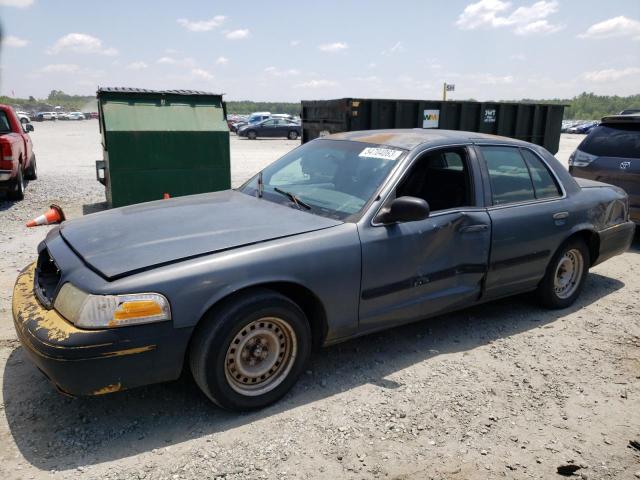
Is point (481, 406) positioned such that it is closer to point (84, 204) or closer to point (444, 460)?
point (444, 460)

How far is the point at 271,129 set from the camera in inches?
1182

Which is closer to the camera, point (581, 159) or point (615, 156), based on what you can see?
point (615, 156)

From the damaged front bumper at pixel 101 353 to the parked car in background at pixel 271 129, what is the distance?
2793 centimetres

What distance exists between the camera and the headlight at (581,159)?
23.9 ft

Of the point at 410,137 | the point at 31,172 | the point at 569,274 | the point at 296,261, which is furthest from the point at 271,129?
the point at 296,261

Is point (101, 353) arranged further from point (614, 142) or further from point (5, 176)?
point (5, 176)

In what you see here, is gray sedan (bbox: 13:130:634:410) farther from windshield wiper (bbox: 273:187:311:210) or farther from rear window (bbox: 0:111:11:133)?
rear window (bbox: 0:111:11:133)

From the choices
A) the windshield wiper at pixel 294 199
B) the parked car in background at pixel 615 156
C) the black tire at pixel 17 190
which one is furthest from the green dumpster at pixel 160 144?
the parked car in background at pixel 615 156

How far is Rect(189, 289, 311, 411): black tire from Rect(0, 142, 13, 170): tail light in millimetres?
7707

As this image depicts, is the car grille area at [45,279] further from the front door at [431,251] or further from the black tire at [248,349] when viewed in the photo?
the front door at [431,251]

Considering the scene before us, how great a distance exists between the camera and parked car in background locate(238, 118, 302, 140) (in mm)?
29812

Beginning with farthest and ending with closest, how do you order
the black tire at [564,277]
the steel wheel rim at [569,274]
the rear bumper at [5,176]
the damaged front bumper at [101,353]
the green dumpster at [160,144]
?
the rear bumper at [5,176] < the green dumpster at [160,144] < the steel wheel rim at [569,274] < the black tire at [564,277] < the damaged front bumper at [101,353]

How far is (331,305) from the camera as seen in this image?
3.19m

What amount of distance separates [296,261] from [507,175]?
221 centimetres
